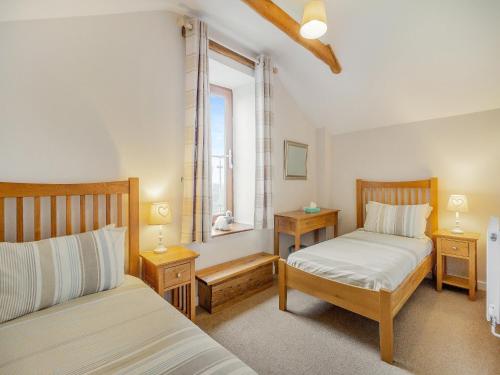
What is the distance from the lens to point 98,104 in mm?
1792

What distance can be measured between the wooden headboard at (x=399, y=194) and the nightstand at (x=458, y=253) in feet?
1.11

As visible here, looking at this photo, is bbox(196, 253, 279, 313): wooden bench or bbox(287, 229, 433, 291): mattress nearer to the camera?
bbox(287, 229, 433, 291): mattress

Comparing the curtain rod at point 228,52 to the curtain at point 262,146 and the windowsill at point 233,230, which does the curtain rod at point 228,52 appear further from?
the windowsill at point 233,230

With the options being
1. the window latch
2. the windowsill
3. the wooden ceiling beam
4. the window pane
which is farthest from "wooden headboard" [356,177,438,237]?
the window pane

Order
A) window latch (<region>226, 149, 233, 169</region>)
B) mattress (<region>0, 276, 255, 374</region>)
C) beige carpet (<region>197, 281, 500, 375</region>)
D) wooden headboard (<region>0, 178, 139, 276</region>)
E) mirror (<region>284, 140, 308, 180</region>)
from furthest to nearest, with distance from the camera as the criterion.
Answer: mirror (<region>284, 140, 308, 180</region>) → window latch (<region>226, 149, 233, 169</region>) → beige carpet (<region>197, 281, 500, 375</region>) → wooden headboard (<region>0, 178, 139, 276</region>) → mattress (<region>0, 276, 255, 374</region>)

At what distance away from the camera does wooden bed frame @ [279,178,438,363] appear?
1598 mm

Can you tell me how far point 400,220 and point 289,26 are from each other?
7.69ft

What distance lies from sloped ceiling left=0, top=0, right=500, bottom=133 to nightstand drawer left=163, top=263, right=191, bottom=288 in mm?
1867

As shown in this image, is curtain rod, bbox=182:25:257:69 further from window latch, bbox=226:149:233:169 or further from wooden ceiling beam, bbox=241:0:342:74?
window latch, bbox=226:149:233:169

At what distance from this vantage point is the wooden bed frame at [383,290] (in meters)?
1.60

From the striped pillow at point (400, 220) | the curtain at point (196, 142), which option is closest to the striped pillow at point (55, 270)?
the curtain at point (196, 142)

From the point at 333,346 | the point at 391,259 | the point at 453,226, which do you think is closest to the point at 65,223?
the point at 333,346

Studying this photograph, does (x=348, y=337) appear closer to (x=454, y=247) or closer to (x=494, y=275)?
(x=494, y=275)

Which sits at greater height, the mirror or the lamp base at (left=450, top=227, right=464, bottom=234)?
the mirror
